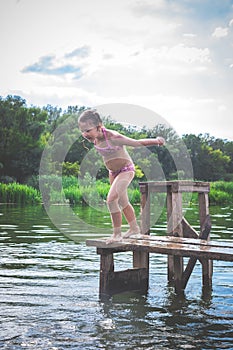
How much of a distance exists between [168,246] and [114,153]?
4.57 feet

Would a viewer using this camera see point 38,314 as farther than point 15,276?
No

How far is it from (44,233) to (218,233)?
13.5ft

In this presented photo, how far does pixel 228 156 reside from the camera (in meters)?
59.7

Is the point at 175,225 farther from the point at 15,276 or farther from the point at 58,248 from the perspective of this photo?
the point at 58,248

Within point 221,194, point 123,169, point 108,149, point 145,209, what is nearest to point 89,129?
point 108,149

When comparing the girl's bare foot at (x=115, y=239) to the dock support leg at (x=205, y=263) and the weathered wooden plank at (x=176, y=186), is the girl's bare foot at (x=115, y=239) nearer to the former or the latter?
the weathered wooden plank at (x=176, y=186)

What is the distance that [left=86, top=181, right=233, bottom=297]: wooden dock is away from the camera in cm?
659

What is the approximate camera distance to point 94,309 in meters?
6.48

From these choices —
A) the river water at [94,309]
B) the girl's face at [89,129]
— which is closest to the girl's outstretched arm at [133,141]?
the girl's face at [89,129]

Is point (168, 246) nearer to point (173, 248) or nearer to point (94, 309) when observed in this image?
point (173, 248)

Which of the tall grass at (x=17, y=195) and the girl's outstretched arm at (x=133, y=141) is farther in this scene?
the tall grass at (x=17, y=195)

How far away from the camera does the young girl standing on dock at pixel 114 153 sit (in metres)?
6.92

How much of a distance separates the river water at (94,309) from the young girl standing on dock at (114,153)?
89 centimetres

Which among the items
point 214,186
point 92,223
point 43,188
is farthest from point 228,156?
point 92,223
